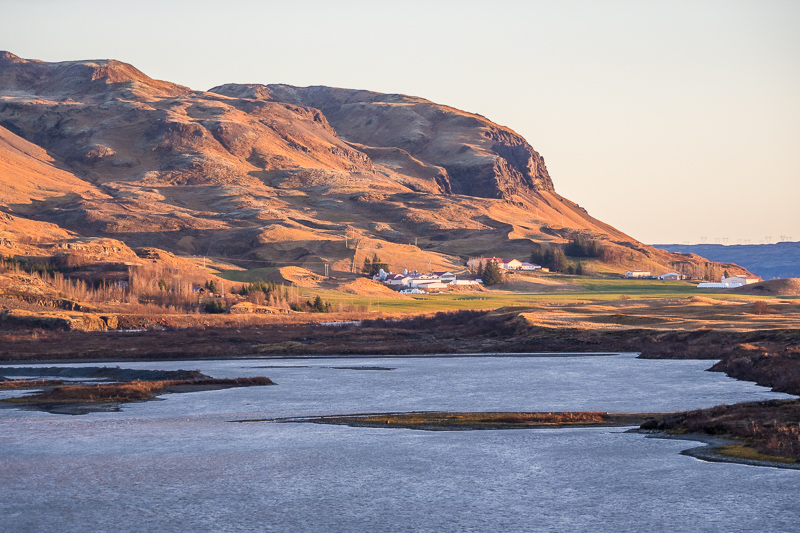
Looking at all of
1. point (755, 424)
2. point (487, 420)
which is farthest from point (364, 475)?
point (755, 424)

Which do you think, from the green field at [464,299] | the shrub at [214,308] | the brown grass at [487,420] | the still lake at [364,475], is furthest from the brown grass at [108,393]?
the green field at [464,299]

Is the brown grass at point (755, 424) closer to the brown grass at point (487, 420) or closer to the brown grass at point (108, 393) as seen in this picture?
the brown grass at point (487, 420)

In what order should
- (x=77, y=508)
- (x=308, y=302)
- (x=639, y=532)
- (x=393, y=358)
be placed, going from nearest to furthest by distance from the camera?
1. (x=639, y=532)
2. (x=77, y=508)
3. (x=393, y=358)
4. (x=308, y=302)

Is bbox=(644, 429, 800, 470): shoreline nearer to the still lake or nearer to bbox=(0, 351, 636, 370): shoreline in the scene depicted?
the still lake

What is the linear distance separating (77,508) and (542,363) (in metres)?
57.2

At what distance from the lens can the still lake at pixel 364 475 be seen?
78.9 feet

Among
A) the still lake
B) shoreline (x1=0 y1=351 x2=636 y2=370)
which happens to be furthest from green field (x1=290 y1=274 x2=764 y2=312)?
the still lake

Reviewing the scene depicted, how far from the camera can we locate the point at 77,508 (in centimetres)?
2602

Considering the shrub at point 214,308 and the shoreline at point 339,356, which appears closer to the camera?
the shoreline at point 339,356

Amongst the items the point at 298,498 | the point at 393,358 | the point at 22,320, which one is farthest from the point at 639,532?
the point at 22,320

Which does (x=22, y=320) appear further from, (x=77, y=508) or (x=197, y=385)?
(x=77, y=508)

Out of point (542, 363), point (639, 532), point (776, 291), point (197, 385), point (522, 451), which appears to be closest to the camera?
point (639, 532)

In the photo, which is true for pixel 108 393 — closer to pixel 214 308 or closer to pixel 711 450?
pixel 711 450

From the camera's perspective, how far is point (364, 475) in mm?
30156
